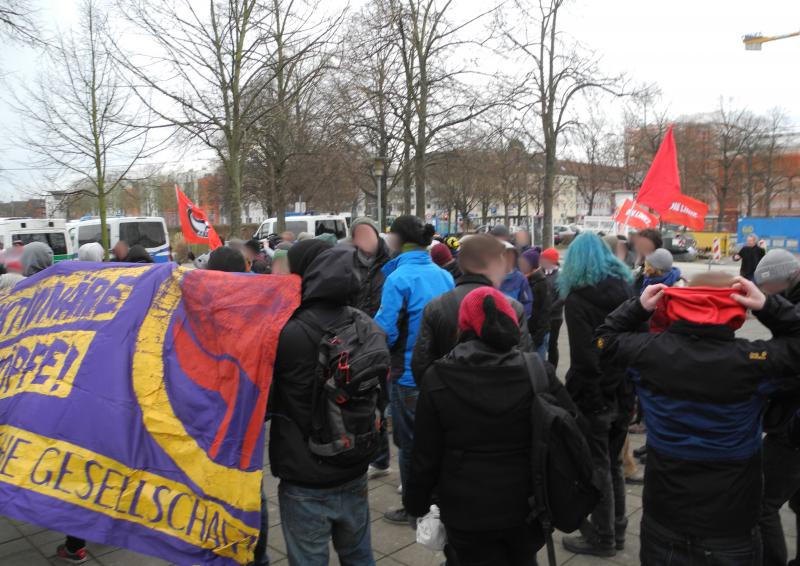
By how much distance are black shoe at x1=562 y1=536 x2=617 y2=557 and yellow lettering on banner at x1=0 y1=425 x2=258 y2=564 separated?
7.08ft

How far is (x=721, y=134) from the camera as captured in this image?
181 ft

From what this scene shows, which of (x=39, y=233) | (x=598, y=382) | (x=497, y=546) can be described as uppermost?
(x=39, y=233)

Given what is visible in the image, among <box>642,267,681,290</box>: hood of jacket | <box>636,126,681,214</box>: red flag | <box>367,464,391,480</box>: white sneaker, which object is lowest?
<box>367,464,391,480</box>: white sneaker

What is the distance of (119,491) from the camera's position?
2961 mm

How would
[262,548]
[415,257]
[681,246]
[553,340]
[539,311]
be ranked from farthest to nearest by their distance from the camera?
[681,246], [553,340], [539,311], [415,257], [262,548]

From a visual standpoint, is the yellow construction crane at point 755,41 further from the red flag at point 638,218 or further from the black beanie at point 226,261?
the black beanie at point 226,261

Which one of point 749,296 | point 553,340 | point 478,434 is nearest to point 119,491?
point 478,434

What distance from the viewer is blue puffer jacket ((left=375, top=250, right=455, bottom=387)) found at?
4.34m

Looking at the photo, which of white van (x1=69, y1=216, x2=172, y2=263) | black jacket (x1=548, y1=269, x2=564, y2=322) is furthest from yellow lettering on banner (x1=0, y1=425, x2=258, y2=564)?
white van (x1=69, y1=216, x2=172, y2=263)

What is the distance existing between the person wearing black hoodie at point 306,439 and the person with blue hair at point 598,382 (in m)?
1.65

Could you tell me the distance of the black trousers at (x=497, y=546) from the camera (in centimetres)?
254

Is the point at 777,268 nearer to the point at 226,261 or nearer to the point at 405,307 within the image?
the point at 405,307

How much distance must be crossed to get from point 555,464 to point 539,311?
4.33 m

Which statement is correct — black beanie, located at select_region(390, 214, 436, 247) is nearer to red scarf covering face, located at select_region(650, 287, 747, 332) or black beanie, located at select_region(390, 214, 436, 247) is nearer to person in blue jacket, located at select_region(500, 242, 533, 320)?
person in blue jacket, located at select_region(500, 242, 533, 320)
